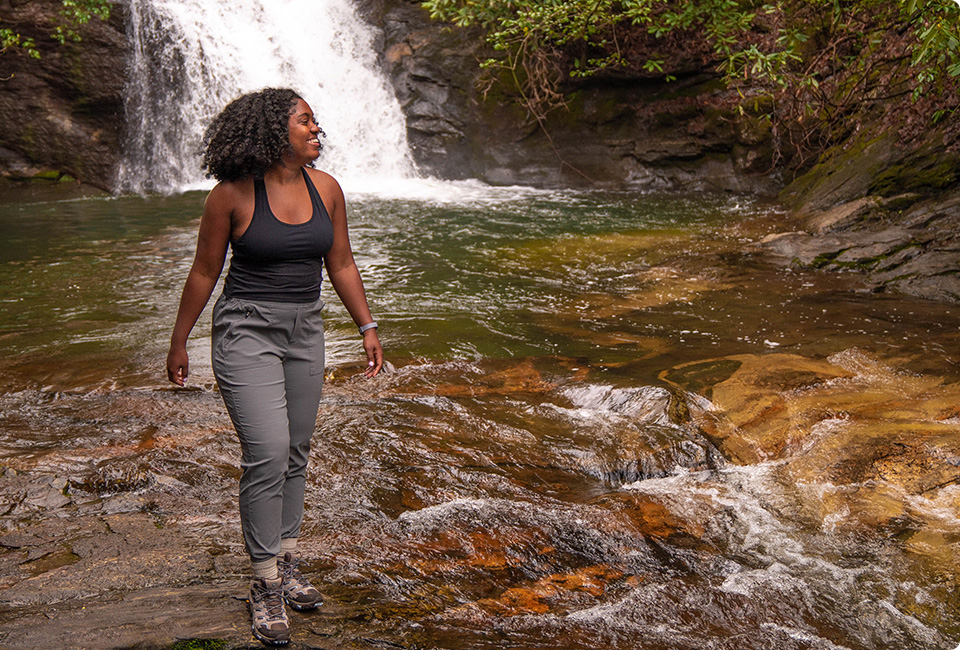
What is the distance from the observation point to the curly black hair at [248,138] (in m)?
2.66

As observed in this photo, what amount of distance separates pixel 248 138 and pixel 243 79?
15432 millimetres

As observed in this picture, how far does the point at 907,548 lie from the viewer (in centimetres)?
346

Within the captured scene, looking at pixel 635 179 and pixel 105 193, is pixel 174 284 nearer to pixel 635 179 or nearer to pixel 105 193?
pixel 105 193

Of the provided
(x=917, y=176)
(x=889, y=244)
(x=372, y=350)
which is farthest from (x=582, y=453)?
(x=917, y=176)

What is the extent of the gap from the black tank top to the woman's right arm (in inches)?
2.4

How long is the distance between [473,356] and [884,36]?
6.14 m

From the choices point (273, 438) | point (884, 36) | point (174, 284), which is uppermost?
point (884, 36)

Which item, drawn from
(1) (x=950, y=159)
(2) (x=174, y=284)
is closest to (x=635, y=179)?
(1) (x=950, y=159)

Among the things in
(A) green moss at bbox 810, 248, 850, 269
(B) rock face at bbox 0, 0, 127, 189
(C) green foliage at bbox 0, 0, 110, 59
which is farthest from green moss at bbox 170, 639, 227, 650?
(B) rock face at bbox 0, 0, 127, 189

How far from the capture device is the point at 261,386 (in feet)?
8.83

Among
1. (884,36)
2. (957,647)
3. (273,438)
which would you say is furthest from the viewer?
(884,36)

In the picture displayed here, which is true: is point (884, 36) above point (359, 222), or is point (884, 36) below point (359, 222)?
above

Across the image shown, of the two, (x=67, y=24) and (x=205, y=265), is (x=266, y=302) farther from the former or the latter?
(x=67, y=24)

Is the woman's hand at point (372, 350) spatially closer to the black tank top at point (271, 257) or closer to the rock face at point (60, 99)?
the black tank top at point (271, 257)
